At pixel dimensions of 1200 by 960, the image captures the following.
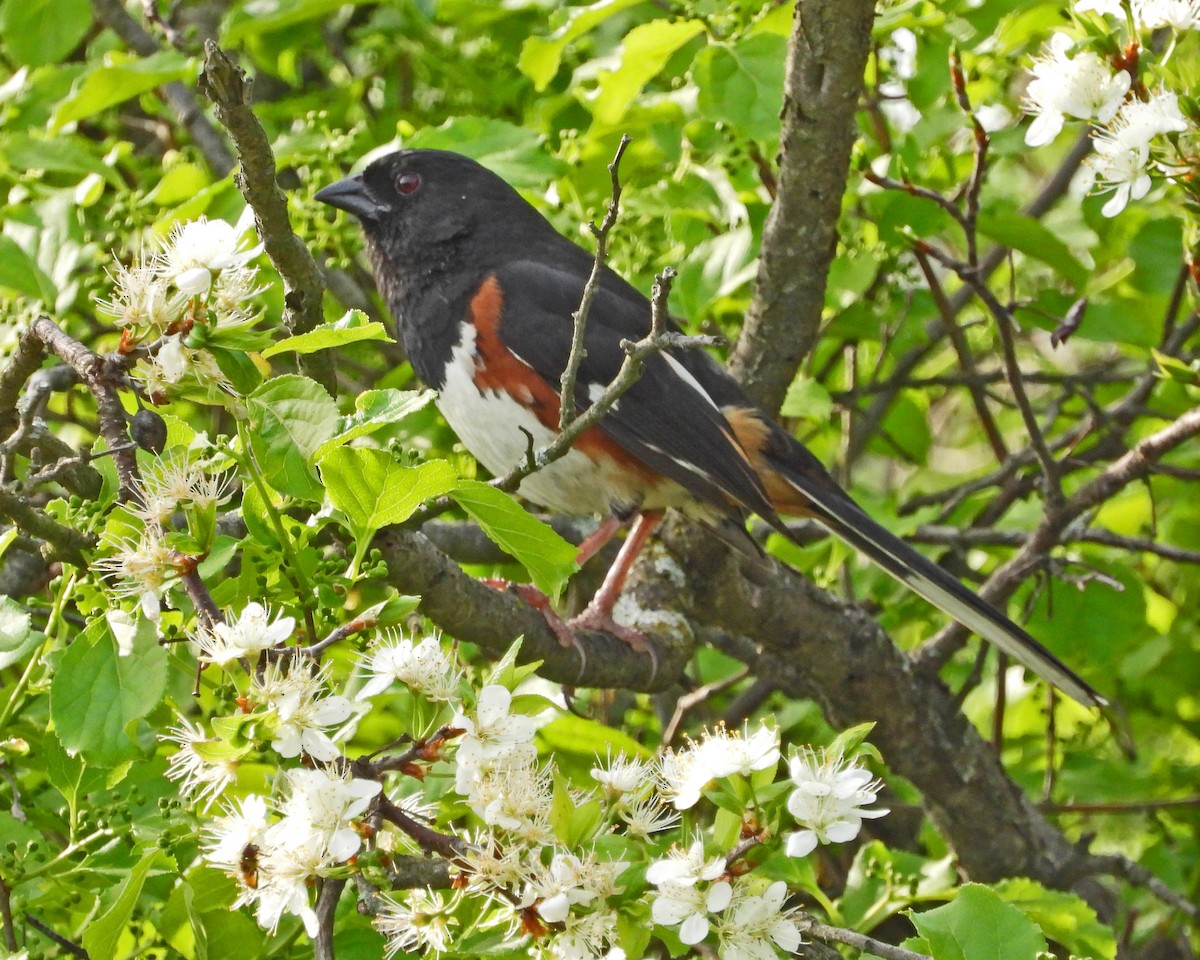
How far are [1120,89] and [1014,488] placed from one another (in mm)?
1415

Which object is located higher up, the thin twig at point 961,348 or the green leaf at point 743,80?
the green leaf at point 743,80

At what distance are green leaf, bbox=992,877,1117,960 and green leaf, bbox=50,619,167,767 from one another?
4.11ft

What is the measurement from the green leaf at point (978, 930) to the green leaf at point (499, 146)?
1.63m

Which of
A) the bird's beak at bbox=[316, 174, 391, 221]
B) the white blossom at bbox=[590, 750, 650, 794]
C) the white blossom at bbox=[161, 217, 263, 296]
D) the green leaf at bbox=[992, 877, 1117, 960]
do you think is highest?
the white blossom at bbox=[161, 217, 263, 296]

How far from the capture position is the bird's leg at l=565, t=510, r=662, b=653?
9.22ft

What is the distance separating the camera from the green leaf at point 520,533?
1.66 m

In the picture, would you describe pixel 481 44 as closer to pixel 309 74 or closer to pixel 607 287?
pixel 607 287

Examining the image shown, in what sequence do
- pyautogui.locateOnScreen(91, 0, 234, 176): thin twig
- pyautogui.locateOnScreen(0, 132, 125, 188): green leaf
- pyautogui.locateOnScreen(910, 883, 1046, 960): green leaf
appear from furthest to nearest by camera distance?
pyautogui.locateOnScreen(91, 0, 234, 176): thin twig
pyautogui.locateOnScreen(0, 132, 125, 188): green leaf
pyautogui.locateOnScreen(910, 883, 1046, 960): green leaf

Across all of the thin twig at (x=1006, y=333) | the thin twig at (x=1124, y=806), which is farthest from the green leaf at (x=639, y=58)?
the thin twig at (x=1124, y=806)

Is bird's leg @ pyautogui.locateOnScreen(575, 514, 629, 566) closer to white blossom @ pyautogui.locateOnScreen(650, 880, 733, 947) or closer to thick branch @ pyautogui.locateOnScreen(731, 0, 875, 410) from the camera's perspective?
thick branch @ pyautogui.locateOnScreen(731, 0, 875, 410)

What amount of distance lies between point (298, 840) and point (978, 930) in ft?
2.28

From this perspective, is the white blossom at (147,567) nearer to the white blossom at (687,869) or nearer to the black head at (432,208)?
the white blossom at (687,869)

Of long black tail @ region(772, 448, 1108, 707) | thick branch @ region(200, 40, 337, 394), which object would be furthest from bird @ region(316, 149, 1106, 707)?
thick branch @ region(200, 40, 337, 394)

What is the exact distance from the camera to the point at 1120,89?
2137 mm
